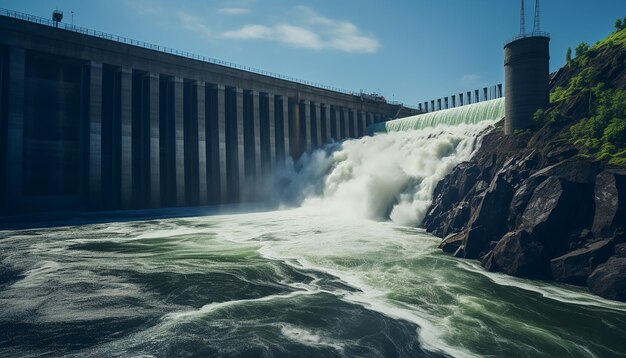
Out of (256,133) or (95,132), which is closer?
(95,132)

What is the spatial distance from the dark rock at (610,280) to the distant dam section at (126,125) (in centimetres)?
4319

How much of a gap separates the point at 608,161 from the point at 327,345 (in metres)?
16.3

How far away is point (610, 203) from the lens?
15695mm

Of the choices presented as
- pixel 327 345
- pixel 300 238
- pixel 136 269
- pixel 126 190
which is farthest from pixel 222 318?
pixel 126 190

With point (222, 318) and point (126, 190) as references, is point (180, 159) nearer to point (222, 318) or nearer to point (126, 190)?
point (126, 190)

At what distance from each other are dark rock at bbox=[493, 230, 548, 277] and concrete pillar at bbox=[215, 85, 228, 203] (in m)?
41.2

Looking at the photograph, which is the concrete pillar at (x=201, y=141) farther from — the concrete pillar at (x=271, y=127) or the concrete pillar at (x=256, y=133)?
the concrete pillar at (x=271, y=127)

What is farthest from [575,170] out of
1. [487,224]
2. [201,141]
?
[201,141]

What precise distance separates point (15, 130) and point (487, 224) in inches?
1685

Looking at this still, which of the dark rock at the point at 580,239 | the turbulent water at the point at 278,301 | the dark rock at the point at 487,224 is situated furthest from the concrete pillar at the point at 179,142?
the dark rock at the point at 580,239

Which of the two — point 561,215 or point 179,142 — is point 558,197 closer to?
point 561,215

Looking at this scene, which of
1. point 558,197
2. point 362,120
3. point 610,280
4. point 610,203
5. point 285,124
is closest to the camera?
point 610,280

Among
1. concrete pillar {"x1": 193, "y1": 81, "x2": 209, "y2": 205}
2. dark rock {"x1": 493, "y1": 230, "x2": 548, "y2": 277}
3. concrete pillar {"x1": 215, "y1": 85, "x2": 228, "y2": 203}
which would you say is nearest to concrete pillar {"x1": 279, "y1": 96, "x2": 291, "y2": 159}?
concrete pillar {"x1": 215, "y1": 85, "x2": 228, "y2": 203}

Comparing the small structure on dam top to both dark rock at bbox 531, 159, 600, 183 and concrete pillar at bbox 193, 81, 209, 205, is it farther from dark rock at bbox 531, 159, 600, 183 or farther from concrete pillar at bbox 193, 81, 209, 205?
concrete pillar at bbox 193, 81, 209, 205
